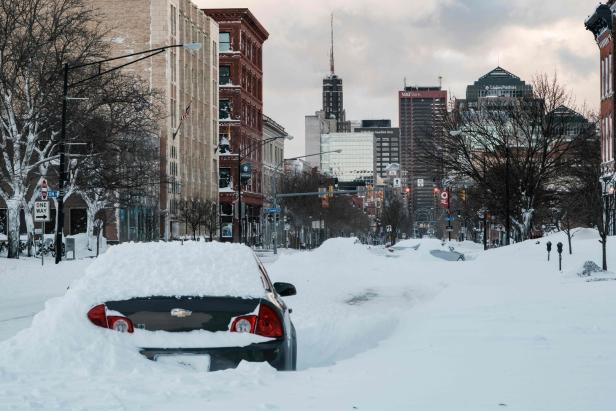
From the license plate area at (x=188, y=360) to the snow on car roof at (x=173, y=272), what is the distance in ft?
1.71

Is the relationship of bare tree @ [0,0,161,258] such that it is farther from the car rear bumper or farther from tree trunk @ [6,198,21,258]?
the car rear bumper

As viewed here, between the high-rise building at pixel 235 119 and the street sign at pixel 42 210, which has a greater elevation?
the high-rise building at pixel 235 119

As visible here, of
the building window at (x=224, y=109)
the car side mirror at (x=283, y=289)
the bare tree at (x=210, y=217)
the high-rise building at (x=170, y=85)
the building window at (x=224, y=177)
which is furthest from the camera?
the building window at (x=224, y=109)

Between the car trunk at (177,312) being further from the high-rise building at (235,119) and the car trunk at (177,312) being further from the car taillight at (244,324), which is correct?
the high-rise building at (235,119)

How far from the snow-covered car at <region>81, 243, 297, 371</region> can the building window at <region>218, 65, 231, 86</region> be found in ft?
351

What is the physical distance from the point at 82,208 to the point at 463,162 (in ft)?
101

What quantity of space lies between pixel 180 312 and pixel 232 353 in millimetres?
534

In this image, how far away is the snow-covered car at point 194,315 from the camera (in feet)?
27.8

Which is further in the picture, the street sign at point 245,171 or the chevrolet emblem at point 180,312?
the street sign at point 245,171

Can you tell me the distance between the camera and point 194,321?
8.57 metres

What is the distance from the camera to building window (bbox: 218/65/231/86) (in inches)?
4532

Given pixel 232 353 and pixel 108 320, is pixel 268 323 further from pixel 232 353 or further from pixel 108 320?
pixel 108 320

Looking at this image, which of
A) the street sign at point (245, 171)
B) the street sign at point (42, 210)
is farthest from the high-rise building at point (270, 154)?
the street sign at point (42, 210)

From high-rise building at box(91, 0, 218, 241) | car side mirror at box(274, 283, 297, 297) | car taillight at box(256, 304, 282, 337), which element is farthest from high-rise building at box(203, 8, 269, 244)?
car taillight at box(256, 304, 282, 337)
